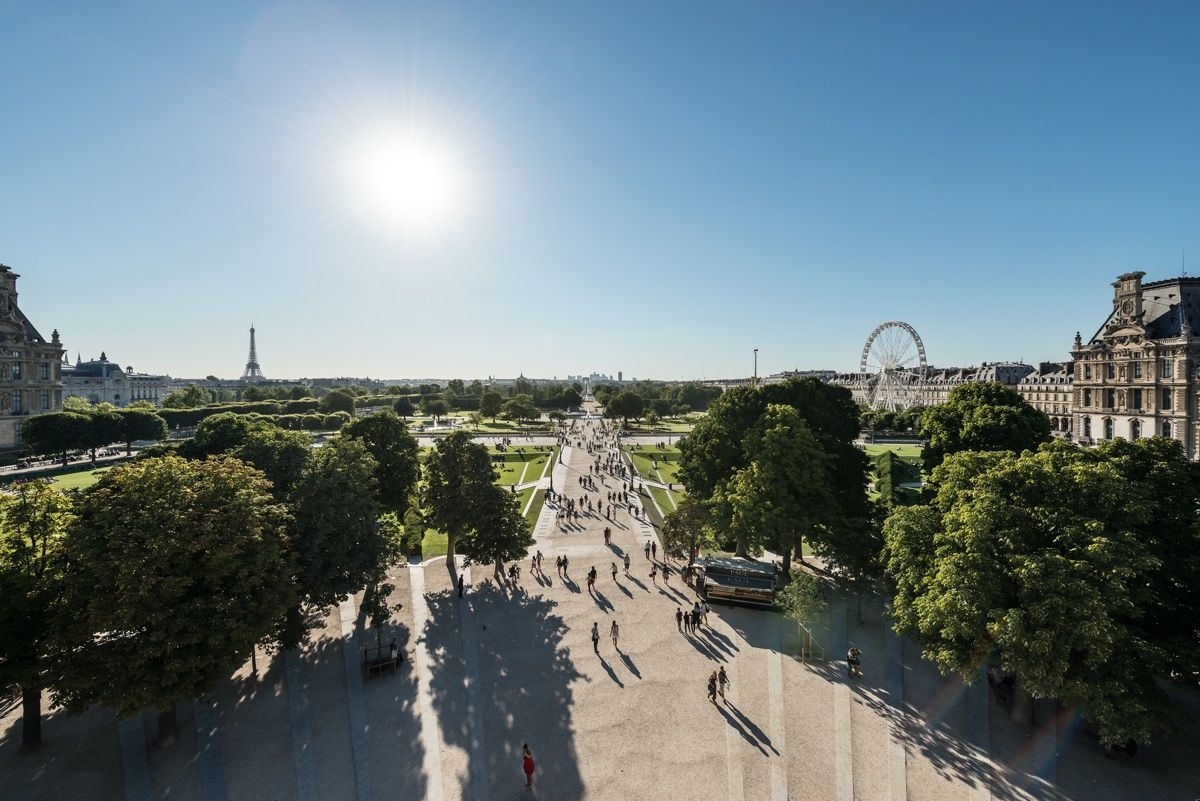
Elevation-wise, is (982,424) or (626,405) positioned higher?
Result: (982,424)

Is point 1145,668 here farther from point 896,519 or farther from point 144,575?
point 144,575

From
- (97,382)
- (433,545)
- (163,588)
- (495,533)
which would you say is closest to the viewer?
(163,588)

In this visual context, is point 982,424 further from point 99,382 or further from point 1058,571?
point 99,382

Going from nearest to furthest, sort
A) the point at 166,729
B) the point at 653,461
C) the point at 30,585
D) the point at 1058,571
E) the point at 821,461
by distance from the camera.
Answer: the point at 1058,571, the point at 30,585, the point at 166,729, the point at 821,461, the point at 653,461

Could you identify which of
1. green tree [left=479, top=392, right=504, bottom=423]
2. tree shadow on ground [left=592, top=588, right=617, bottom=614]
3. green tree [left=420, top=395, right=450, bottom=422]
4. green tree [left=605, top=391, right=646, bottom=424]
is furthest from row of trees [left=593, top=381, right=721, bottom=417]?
tree shadow on ground [left=592, top=588, right=617, bottom=614]

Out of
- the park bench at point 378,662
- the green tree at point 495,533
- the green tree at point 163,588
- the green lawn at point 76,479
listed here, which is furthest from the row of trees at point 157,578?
the green lawn at point 76,479

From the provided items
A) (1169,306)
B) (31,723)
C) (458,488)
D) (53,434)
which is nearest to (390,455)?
(458,488)

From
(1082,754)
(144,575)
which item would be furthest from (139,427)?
(1082,754)
